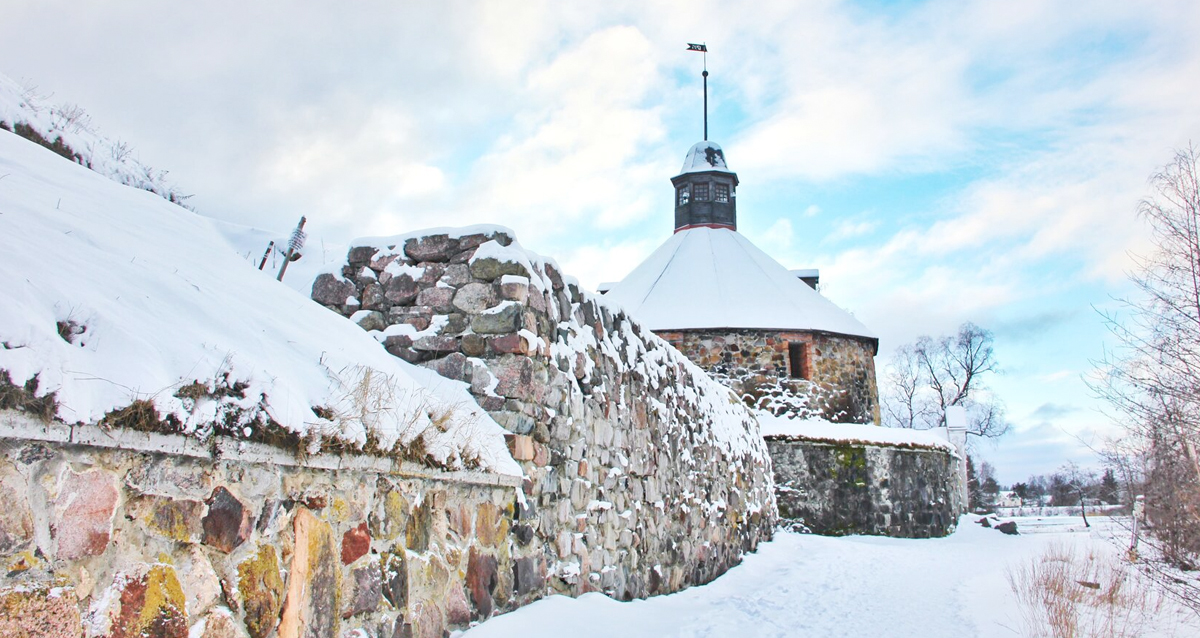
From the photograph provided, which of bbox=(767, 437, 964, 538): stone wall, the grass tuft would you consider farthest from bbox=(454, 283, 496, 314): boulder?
bbox=(767, 437, 964, 538): stone wall

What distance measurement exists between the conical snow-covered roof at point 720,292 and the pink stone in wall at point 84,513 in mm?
16472

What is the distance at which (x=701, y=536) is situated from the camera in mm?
8414

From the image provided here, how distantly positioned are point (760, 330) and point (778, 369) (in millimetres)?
1004

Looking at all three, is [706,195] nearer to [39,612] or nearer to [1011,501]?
[39,612]

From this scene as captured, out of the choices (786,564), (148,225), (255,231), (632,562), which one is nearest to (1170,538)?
(786,564)

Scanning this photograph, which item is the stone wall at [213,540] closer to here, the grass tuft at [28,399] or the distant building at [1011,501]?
the grass tuft at [28,399]

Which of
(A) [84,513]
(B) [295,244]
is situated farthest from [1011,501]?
(A) [84,513]

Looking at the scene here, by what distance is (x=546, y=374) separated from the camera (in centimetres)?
496

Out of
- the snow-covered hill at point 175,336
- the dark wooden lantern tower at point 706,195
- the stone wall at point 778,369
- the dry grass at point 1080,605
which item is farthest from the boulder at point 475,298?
the dark wooden lantern tower at point 706,195

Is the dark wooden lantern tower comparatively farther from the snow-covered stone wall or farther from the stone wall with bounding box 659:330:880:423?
the snow-covered stone wall

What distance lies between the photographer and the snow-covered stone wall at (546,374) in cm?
471

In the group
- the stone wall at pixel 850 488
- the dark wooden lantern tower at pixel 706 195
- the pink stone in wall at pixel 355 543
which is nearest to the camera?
the pink stone in wall at pixel 355 543

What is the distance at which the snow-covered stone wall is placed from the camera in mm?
4707

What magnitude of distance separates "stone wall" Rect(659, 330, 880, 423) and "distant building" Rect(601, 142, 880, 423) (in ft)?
0.08
